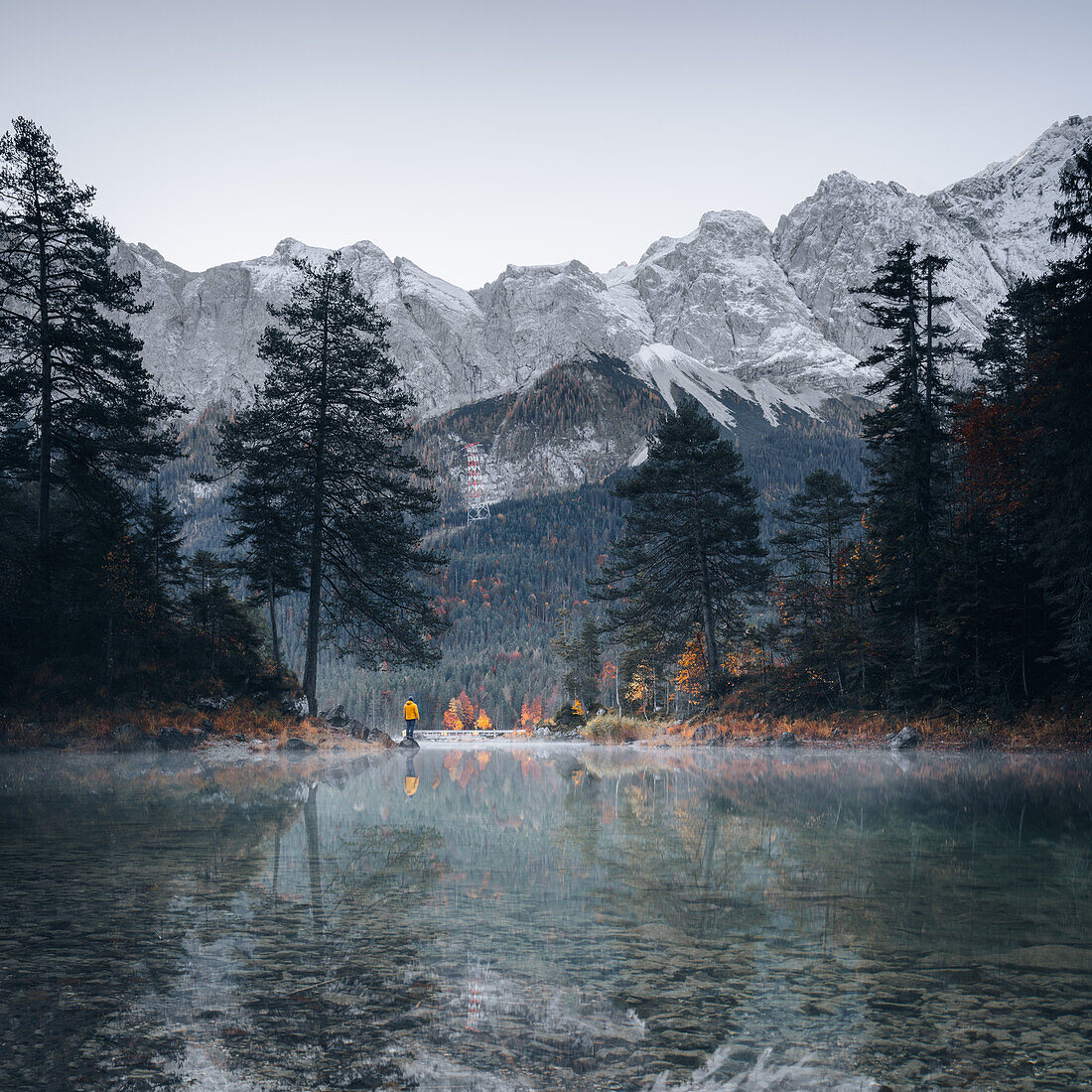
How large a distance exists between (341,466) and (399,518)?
2994 millimetres

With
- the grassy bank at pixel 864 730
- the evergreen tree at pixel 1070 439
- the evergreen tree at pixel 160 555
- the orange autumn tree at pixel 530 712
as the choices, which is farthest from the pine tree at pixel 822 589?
the orange autumn tree at pixel 530 712

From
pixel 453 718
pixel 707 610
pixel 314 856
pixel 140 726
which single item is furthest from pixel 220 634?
pixel 453 718

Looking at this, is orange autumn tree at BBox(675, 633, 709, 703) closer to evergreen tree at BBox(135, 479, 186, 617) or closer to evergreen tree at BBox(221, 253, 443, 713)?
evergreen tree at BBox(221, 253, 443, 713)

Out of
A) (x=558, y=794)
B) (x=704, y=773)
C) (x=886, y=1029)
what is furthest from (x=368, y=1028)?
(x=704, y=773)

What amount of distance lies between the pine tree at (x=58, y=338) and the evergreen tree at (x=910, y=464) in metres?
26.6

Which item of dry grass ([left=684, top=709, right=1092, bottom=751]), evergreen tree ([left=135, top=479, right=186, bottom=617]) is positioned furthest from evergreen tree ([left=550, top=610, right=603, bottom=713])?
dry grass ([left=684, top=709, right=1092, bottom=751])

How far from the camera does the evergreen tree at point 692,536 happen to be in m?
38.4

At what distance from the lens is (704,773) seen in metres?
19.0

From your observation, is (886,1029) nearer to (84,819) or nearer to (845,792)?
(84,819)

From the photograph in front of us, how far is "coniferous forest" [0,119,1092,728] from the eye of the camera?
24125 mm

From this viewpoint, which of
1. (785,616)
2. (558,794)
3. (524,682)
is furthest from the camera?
Answer: (524,682)

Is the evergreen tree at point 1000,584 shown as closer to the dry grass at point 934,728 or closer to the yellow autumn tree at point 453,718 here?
the dry grass at point 934,728

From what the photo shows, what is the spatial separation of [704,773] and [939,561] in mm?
15593

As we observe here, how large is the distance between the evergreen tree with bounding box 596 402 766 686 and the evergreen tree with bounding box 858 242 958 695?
21.0 ft
